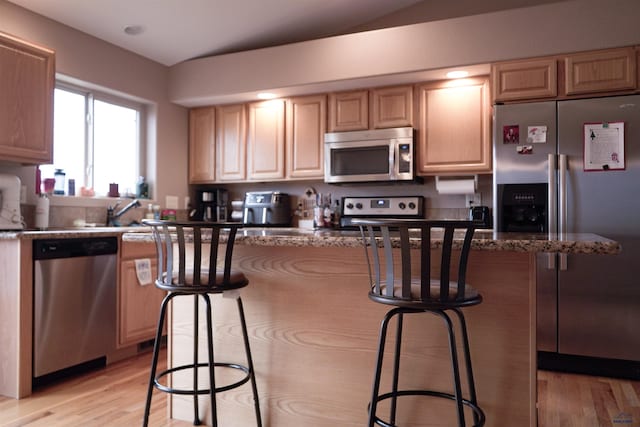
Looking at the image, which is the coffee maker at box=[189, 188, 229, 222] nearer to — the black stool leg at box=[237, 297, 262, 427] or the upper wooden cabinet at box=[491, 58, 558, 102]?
the upper wooden cabinet at box=[491, 58, 558, 102]

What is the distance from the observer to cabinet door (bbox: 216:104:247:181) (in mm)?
4371

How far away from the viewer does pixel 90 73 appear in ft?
11.8

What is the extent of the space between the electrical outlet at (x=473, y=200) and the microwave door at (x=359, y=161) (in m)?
0.65

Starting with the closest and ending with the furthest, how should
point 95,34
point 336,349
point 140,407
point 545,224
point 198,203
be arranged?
1. point 336,349
2. point 140,407
3. point 545,224
4. point 95,34
5. point 198,203

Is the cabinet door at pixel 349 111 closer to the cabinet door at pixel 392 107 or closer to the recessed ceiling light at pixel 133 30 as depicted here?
the cabinet door at pixel 392 107

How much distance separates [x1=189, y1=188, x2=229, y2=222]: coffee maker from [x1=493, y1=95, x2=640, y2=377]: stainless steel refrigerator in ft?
8.87

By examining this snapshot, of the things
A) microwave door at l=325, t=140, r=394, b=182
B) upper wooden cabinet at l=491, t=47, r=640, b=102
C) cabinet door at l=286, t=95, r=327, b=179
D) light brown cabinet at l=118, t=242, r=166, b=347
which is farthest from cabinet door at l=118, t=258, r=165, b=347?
upper wooden cabinet at l=491, t=47, r=640, b=102

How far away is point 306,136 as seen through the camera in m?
4.11

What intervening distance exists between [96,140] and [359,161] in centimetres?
214

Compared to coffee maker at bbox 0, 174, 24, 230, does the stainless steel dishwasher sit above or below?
below

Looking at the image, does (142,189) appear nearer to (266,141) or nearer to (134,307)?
(266,141)

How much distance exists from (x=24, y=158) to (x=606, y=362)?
12.3ft

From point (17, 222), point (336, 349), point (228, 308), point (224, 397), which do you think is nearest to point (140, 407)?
point (224, 397)

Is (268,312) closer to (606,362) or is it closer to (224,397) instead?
(224,397)
